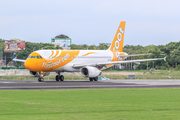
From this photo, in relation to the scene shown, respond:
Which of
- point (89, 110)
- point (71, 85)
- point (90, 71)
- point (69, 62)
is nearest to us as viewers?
point (89, 110)

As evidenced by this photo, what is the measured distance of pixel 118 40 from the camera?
66.1 meters

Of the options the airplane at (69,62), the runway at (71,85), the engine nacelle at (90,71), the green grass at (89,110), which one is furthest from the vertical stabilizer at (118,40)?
the green grass at (89,110)

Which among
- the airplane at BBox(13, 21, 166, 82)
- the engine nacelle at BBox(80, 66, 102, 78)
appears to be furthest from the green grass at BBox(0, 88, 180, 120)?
the engine nacelle at BBox(80, 66, 102, 78)

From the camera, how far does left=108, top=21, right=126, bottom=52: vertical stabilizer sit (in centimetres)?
6547

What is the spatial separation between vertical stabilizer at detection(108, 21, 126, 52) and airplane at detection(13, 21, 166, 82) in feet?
3.55

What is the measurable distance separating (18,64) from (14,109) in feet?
459

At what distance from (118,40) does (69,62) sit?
13213mm

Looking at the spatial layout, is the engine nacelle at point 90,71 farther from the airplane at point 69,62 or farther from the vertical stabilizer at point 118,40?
the vertical stabilizer at point 118,40

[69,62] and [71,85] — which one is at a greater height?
[69,62]

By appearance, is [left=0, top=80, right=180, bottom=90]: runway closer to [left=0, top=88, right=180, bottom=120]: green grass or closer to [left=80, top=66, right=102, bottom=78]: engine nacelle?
[left=80, top=66, right=102, bottom=78]: engine nacelle

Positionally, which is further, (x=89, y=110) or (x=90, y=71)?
Result: (x=90, y=71)

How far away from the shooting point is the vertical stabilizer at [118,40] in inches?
2578

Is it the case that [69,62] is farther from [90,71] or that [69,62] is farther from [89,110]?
[89,110]

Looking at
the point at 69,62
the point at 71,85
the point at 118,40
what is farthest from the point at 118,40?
the point at 71,85
